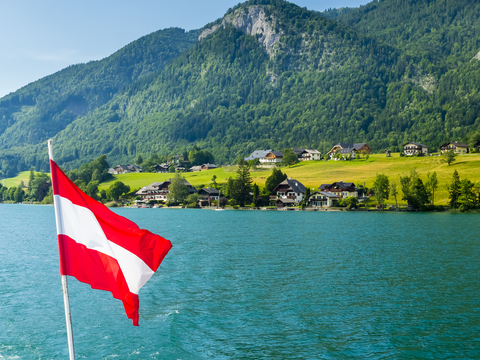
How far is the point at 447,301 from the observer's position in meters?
31.8

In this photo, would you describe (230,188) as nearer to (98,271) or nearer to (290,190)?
(290,190)

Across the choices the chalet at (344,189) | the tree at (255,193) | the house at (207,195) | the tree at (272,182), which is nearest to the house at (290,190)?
the tree at (272,182)

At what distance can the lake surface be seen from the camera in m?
22.7

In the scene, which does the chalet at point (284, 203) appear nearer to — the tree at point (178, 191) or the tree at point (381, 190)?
the tree at point (381, 190)

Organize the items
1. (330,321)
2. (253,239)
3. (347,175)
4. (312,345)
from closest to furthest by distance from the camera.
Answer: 1. (312,345)
2. (330,321)
3. (253,239)
4. (347,175)

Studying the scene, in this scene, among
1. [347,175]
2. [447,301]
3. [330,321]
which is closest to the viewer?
[330,321]

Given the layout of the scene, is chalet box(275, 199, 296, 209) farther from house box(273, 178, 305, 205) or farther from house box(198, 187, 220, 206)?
house box(198, 187, 220, 206)

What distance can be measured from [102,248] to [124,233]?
2.38ft

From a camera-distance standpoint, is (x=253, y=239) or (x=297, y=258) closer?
(x=297, y=258)

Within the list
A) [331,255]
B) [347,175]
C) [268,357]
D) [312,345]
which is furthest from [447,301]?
[347,175]

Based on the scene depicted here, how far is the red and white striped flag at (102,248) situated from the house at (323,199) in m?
153

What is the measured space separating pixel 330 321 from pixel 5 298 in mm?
24800

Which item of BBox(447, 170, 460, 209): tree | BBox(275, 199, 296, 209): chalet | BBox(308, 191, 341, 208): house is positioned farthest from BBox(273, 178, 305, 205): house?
BBox(447, 170, 460, 209): tree

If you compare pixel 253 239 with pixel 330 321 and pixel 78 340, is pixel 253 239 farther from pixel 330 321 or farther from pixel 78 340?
pixel 78 340
